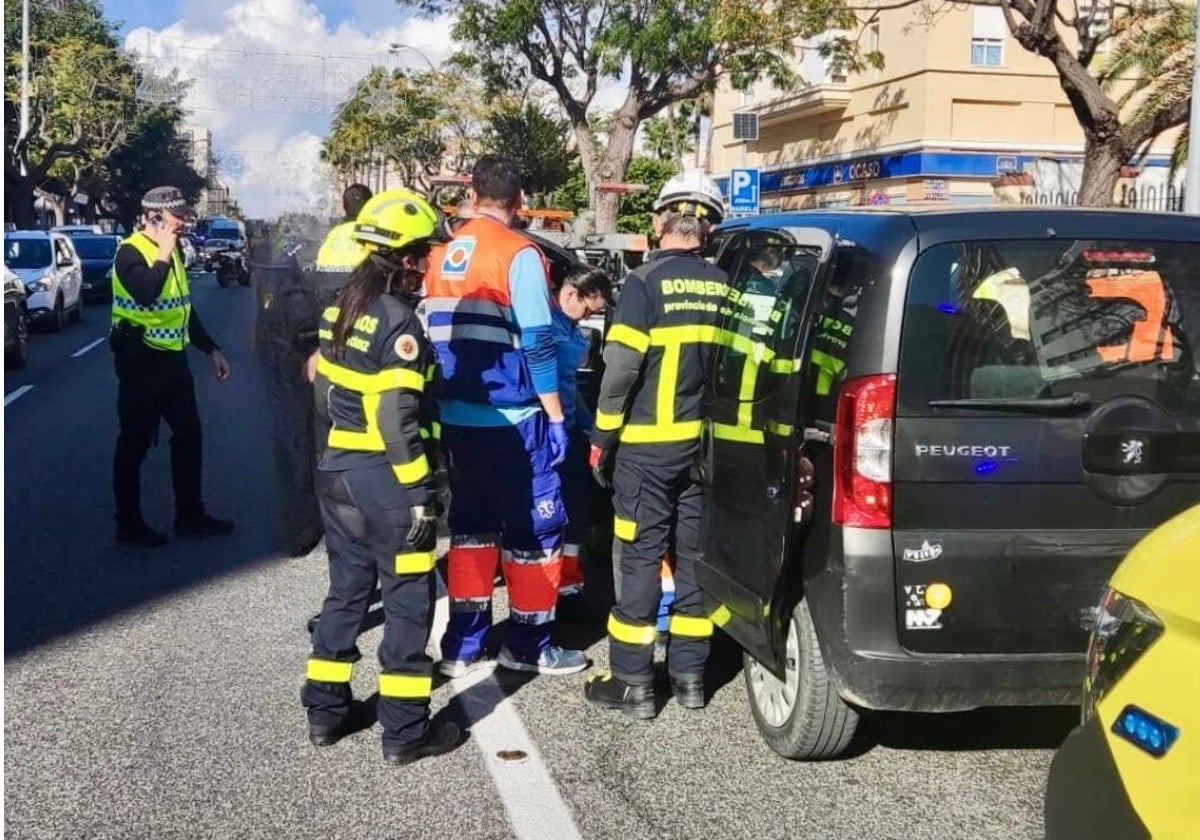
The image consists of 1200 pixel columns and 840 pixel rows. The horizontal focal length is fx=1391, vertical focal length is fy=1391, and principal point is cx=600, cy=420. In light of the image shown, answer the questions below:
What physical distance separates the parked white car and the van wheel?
19979 millimetres

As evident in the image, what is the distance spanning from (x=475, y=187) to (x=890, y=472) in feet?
7.75

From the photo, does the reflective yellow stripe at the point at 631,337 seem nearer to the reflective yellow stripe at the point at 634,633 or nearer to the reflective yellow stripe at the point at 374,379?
the reflective yellow stripe at the point at 374,379

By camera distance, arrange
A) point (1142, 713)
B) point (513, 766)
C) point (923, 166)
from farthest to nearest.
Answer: point (923, 166)
point (513, 766)
point (1142, 713)

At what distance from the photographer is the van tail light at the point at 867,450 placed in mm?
3889

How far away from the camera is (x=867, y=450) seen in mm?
3916

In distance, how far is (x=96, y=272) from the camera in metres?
32.8

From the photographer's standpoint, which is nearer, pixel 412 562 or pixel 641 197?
pixel 412 562

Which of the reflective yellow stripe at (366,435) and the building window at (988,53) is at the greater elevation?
the building window at (988,53)

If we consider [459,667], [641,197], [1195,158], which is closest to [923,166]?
[641,197]

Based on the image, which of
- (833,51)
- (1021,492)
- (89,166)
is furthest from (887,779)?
(89,166)

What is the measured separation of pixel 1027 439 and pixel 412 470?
188cm

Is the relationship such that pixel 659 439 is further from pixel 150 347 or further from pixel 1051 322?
pixel 150 347

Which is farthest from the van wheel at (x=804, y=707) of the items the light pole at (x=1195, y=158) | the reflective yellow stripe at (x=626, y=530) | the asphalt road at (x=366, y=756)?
the light pole at (x=1195, y=158)

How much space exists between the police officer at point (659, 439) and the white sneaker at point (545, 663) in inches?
16.9
